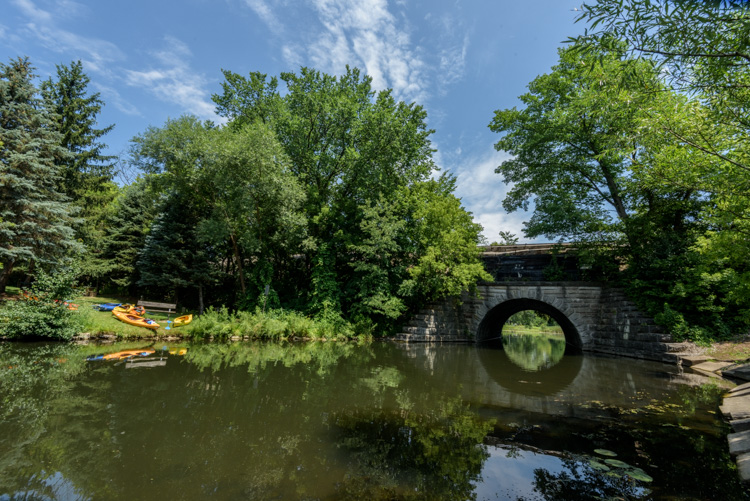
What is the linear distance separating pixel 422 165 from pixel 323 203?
767 cm

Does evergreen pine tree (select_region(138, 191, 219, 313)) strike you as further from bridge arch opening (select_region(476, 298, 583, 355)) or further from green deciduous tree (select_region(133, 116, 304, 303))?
bridge arch opening (select_region(476, 298, 583, 355))

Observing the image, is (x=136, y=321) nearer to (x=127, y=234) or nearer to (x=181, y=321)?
(x=181, y=321)

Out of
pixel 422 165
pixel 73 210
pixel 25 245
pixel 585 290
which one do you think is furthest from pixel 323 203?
pixel 585 290

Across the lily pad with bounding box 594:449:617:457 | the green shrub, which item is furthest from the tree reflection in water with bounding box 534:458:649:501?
the green shrub

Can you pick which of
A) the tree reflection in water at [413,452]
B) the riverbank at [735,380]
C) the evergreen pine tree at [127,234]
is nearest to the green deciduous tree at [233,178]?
the evergreen pine tree at [127,234]

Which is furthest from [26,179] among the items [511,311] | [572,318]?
[511,311]

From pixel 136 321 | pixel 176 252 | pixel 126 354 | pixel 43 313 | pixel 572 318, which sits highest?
pixel 176 252

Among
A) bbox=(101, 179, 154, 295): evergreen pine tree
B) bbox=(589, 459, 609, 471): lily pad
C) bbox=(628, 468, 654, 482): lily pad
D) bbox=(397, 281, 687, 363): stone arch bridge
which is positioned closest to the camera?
bbox=(628, 468, 654, 482): lily pad

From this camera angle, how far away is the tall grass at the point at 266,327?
46.8 ft

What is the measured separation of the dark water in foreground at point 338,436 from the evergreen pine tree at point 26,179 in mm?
8093

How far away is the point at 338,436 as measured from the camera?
4312mm

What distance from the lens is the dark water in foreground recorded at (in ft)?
10.1

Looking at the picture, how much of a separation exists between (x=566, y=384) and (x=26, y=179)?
2187 cm

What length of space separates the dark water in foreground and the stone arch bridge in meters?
6.75
